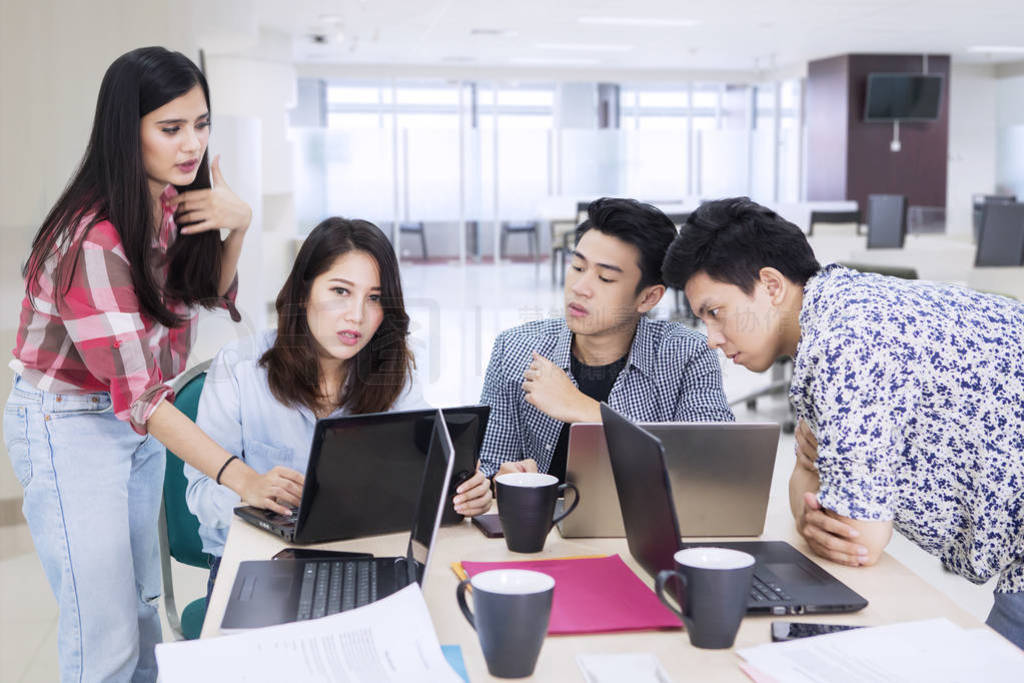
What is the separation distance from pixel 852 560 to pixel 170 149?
4.54ft

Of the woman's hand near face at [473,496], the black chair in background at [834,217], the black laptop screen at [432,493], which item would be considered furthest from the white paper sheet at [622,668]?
the black chair in background at [834,217]

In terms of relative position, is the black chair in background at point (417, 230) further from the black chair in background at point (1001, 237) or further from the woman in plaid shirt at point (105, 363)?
the woman in plaid shirt at point (105, 363)

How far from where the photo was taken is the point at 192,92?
73.2 inches

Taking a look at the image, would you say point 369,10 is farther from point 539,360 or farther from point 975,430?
point 975,430

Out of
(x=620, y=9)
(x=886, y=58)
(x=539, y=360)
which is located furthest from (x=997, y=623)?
(x=886, y=58)

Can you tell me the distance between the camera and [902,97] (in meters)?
11.4

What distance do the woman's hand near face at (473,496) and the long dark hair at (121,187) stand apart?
2.26 ft

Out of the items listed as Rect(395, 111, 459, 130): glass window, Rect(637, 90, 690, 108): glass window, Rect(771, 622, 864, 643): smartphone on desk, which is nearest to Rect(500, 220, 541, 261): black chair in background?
Rect(395, 111, 459, 130): glass window

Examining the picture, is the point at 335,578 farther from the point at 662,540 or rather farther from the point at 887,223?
the point at 887,223

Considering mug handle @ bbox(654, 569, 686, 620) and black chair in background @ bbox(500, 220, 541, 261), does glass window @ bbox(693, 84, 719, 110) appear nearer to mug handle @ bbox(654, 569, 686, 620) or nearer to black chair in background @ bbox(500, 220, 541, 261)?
black chair in background @ bbox(500, 220, 541, 261)

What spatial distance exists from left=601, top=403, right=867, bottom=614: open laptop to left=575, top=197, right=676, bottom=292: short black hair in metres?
0.71

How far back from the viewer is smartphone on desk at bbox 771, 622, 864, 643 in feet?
3.74

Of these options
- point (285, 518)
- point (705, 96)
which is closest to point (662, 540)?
point (285, 518)

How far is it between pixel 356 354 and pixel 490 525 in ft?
1.50
